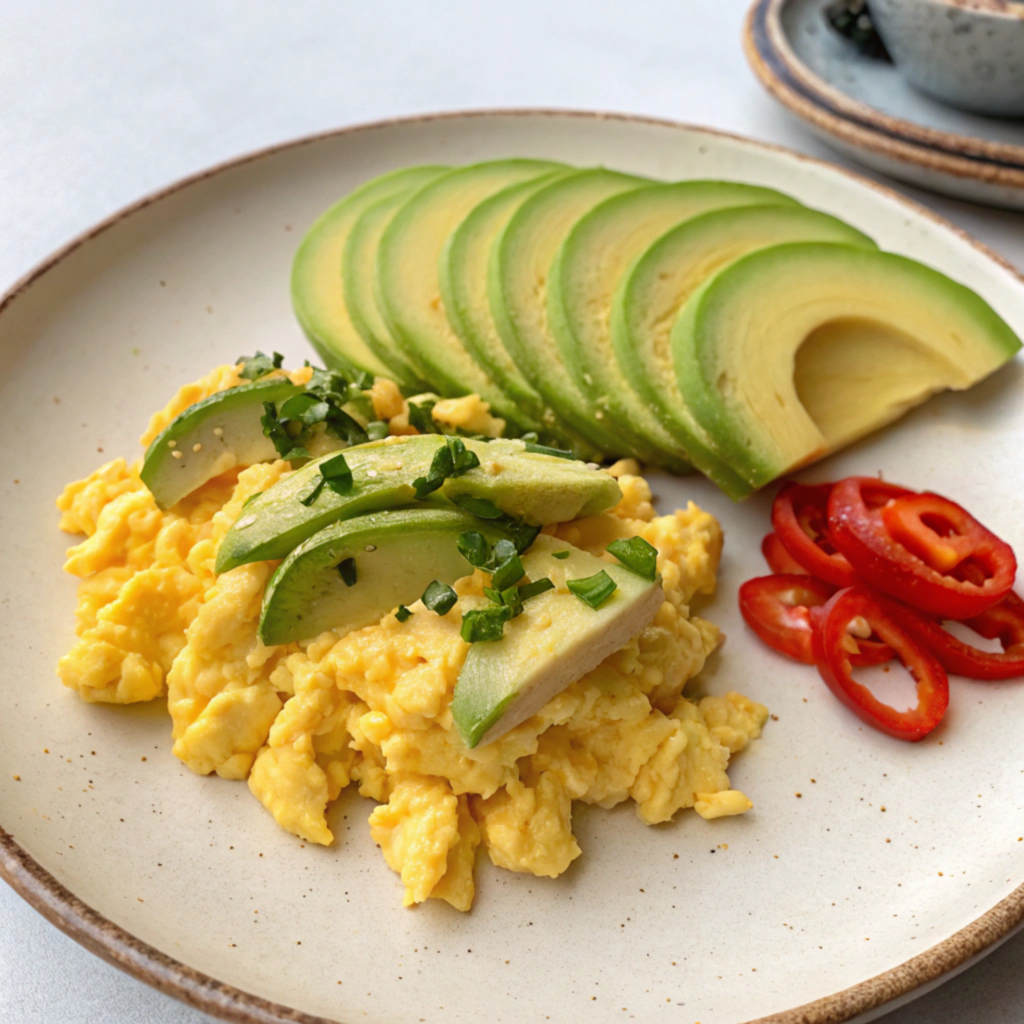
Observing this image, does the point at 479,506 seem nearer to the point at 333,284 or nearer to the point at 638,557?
the point at 638,557

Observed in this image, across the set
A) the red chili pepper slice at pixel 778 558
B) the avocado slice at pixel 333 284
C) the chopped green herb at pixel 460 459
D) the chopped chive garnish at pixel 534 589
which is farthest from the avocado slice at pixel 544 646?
the avocado slice at pixel 333 284

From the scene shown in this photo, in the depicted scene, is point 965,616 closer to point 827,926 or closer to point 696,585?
point 696,585

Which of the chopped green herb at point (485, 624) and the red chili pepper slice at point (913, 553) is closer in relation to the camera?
the chopped green herb at point (485, 624)

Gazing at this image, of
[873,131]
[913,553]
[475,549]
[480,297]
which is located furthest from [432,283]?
[873,131]

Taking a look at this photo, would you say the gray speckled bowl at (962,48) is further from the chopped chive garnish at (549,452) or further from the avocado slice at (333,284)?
the chopped chive garnish at (549,452)

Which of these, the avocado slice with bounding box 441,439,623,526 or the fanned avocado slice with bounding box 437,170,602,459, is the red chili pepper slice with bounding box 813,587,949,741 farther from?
the fanned avocado slice with bounding box 437,170,602,459
